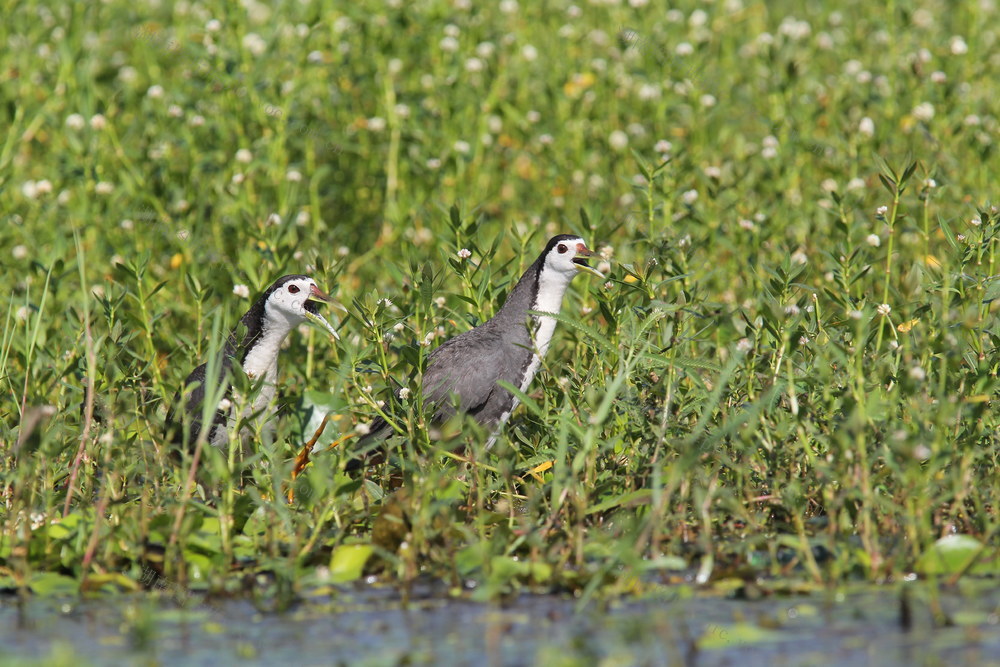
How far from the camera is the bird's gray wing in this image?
6496mm

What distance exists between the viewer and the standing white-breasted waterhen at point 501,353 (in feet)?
21.3

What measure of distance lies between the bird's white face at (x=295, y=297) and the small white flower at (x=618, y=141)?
3666 mm

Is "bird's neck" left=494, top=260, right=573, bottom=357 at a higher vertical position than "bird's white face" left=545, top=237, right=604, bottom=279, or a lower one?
lower

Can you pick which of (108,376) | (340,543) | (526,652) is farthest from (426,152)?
(526,652)

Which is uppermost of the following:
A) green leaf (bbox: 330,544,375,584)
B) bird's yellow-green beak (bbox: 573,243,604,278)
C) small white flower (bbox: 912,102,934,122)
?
small white flower (bbox: 912,102,934,122)

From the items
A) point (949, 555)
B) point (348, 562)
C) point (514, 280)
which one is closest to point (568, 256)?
point (514, 280)

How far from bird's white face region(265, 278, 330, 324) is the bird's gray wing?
25.9 inches

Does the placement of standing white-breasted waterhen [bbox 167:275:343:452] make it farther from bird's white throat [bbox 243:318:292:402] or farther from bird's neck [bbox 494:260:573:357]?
bird's neck [bbox 494:260:573:357]

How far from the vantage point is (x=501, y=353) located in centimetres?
657

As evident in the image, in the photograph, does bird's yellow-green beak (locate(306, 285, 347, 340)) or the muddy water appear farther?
bird's yellow-green beak (locate(306, 285, 347, 340))

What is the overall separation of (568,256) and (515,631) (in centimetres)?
291

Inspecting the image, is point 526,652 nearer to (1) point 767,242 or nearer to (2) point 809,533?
(2) point 809,533

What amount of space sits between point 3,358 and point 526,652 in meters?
3.31

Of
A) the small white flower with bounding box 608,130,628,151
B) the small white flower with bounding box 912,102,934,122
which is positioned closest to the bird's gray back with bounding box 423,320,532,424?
the small white flower with bounding box 608,130,628,151
